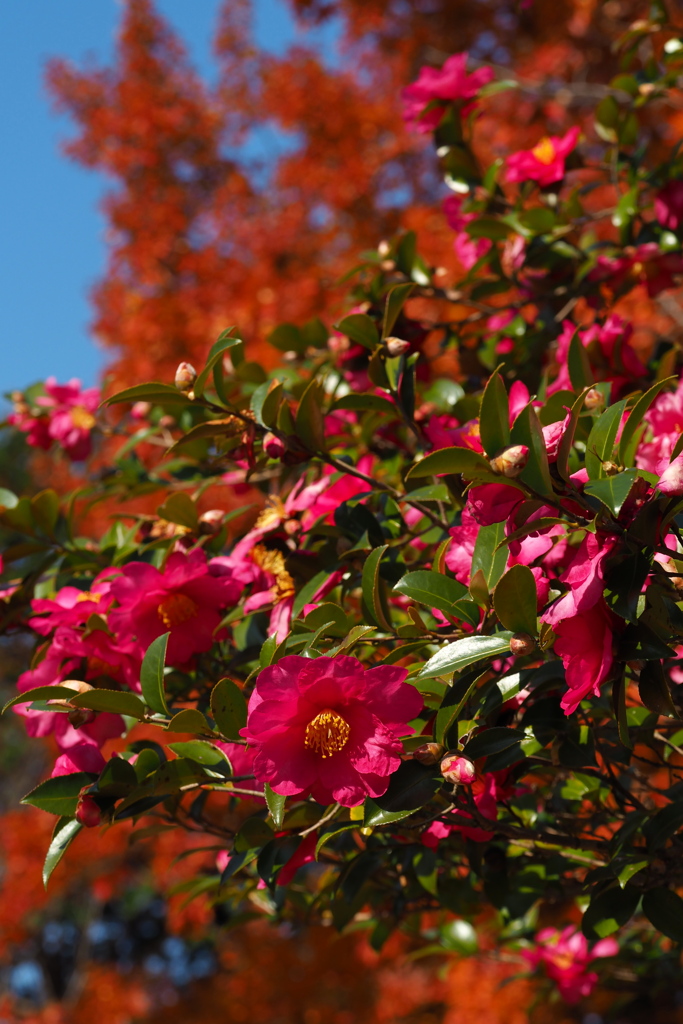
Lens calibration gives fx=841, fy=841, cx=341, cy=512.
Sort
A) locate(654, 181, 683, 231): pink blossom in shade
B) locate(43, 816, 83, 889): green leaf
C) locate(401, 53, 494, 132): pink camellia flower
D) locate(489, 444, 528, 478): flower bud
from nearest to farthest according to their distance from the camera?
locate(489, 444, 528, 478): flower bud < locate(43, 816, 83, 889): green leaf < locate(654, 181, 683, 231): pink blossom in shade < locate(401, 53, 494, 132): pink camellia flower

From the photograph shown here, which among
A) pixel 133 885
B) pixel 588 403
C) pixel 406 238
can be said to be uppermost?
pixel 406 238

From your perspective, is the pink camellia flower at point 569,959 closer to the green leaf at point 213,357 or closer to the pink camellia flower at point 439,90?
the green leaf at point 213,357

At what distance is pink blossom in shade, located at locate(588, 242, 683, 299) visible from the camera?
4.04 feet

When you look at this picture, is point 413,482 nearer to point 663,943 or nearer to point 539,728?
point 539,728

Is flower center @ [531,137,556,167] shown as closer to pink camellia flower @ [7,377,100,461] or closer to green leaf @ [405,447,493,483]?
pink camellia flower @ [7,377,100,461]

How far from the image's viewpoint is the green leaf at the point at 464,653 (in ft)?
1.89

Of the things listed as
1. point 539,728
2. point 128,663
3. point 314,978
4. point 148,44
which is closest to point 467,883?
point 539,728

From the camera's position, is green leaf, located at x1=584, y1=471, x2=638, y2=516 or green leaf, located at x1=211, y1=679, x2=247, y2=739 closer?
green leaf, located at x1=584, y1=471, x2=638, y2=516

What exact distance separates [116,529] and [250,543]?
0.33 meters

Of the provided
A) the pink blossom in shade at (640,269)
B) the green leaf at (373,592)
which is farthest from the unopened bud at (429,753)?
the pink blossom in shade at (640,269)

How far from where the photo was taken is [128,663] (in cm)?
84

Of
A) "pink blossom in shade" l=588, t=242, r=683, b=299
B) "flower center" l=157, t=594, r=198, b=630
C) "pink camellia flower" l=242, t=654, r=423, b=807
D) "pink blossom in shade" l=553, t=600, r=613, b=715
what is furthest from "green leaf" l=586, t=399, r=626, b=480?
"pink blossom in shade" l=588, t=242, r=683, b=299

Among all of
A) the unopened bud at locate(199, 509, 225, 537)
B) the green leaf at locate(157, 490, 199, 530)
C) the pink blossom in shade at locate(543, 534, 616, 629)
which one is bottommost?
the pink blossom in shade at locate(543, 534, 616, 629)

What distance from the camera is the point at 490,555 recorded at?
622 mm
